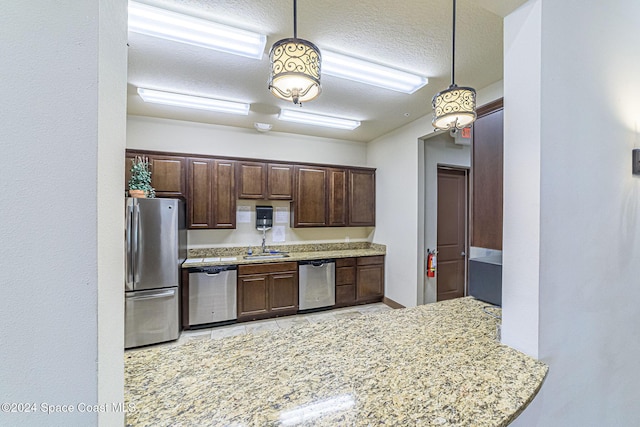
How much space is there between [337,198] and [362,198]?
0.50 meters

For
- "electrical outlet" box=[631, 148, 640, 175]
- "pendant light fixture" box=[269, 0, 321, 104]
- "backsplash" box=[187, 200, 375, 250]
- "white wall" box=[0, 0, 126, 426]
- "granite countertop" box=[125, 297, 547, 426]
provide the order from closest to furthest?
1. "white wall" box=[0, 0, 126, 426]
2. "granite countertop" box=[125, 297, 547, 426]
3. "pendant light fixture" box=[269, 0, 321, 104]
4. "electrical outlet" box=[631, 148, 640, 175]
5. "backsplash" box=[187, 200, 375, 250]

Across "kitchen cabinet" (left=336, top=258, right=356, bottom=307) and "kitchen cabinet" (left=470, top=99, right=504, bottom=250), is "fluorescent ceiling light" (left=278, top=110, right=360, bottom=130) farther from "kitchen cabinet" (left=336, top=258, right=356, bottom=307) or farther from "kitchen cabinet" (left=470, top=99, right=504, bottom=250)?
"kitchen cabinet" (left=470, top=99, right=504, bottom=250)

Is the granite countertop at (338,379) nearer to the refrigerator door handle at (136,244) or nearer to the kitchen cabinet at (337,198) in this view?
the refrigerator door handle at (136,244)

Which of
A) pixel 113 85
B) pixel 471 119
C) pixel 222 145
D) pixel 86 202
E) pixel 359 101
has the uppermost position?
pixel 359 101

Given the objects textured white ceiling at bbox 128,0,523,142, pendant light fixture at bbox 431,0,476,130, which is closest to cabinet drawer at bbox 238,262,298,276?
textured white ceiling at bbox 128,0,523,142

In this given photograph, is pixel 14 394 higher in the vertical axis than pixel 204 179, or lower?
lower

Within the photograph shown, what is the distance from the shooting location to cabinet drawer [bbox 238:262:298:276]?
10.9 feet

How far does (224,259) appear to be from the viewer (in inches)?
138

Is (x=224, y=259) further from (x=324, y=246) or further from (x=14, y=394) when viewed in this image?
(x=14, y=394)

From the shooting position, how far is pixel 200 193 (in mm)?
3414

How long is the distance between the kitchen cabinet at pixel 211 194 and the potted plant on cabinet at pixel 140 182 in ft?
1.55

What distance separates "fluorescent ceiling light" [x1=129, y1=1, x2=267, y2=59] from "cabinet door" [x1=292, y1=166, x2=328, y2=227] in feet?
6.91

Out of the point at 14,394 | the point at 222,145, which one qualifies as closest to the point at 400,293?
the point at 222,145

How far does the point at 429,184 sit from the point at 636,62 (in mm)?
2454
